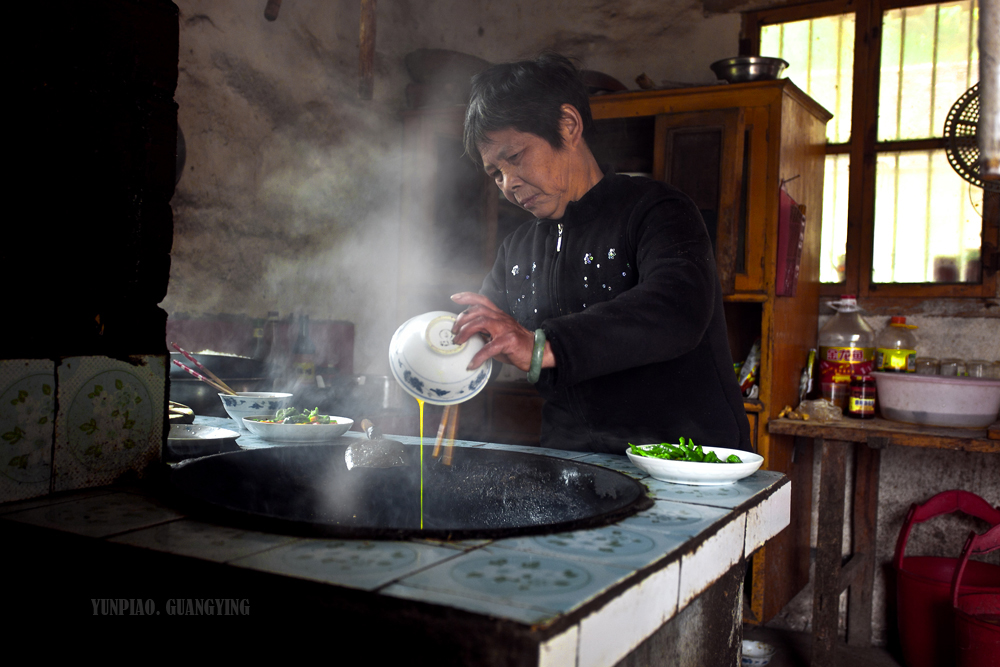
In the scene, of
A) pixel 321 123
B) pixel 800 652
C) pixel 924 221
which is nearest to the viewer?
pixel 800 652

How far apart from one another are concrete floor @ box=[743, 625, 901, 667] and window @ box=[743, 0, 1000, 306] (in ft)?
5.68

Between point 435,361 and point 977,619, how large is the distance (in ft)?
8.56

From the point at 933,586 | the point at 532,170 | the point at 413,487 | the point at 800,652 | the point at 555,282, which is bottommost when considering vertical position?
the point at 800,652

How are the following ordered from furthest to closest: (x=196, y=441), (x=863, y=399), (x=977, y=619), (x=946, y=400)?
(x=863, y=399), (x=946, y=400), (x=977, y=619), (x=196, y=441)

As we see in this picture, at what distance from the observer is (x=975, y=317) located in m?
3.49

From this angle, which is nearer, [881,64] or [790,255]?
[790,255]

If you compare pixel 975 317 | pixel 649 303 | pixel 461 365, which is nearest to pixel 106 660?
pixel 461 365

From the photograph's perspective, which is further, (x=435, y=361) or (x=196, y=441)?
(x=196, y=441)

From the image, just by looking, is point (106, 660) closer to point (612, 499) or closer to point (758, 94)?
point (612, 499)

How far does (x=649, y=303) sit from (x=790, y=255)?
7.03ft

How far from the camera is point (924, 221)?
3.65 meters

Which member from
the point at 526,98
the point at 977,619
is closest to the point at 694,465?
the point at 526,98

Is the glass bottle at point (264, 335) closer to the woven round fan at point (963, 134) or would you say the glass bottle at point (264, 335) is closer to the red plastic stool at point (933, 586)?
the red plastic stool at point (933, 586)

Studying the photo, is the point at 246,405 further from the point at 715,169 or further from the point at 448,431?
the point at 715,169
